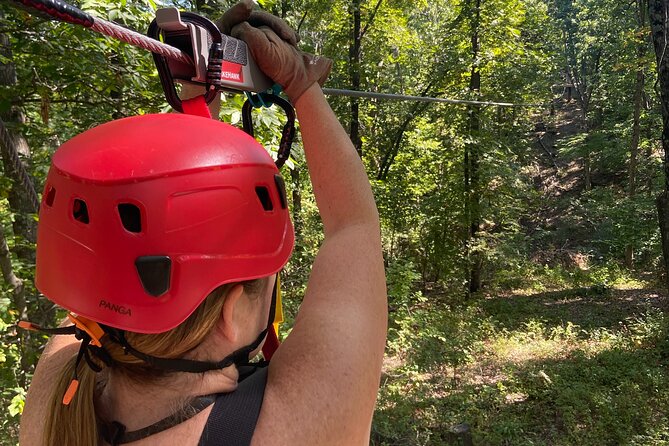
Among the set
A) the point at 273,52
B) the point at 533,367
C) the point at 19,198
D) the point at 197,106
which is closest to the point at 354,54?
the point at 533,367

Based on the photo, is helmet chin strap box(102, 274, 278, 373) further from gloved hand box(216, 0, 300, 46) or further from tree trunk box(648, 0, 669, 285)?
tree trunk box(648, 0, 669, 285)

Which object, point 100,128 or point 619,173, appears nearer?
point 100,128

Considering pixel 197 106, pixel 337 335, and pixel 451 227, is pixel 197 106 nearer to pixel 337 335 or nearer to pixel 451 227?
pixel 337 335

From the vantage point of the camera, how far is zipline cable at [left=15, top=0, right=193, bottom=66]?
825 millimetres

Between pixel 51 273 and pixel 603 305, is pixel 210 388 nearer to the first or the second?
pixel 51 273

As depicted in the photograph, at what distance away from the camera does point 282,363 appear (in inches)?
→ 35.9

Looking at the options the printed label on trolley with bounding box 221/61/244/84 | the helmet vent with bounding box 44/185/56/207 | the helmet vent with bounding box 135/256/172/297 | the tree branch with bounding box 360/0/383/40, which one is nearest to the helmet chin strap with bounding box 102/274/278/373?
the helmet vent with bounding box 135/256/172/297

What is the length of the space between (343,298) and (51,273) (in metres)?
0.60

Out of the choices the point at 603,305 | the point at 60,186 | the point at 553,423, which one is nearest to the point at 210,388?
the point at 60,186

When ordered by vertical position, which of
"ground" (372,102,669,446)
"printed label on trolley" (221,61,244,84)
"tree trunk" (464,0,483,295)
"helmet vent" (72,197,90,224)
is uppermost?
"printed label on trolley" (221,61,244,84)

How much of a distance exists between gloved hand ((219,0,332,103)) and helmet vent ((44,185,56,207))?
0.63m

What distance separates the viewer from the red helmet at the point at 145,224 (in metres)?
0.83

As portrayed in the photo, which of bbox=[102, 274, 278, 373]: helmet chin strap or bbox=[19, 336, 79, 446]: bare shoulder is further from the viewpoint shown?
bbox=[19, 336, 79, 446]: bare shoulder

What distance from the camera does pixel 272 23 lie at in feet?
4.36
